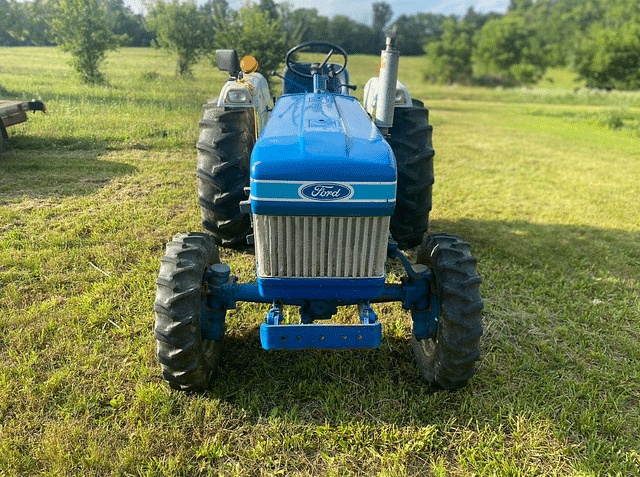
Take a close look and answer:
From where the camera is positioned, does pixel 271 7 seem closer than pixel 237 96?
No

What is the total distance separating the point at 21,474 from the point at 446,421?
220cm

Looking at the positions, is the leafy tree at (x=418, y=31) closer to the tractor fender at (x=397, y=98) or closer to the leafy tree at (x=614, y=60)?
the leafy tree at (x=614, y=60)

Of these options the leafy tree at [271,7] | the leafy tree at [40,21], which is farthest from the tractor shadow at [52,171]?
the leafy tree at [271,7]

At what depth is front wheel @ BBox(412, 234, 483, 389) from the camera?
2614 millimetres

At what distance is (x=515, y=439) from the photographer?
261 centimetres

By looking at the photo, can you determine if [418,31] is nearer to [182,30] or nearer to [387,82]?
[182,30]

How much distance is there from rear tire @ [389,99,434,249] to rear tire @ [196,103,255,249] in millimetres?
1320

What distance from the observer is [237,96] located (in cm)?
416

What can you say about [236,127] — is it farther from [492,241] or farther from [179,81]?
[179,81]

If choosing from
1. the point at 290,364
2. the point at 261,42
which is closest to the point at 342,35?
the point at 261,42

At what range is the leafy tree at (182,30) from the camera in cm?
1703

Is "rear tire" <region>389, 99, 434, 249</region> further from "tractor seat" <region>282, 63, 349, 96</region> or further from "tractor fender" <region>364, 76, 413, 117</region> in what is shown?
"tractor seat" <region>282, 63, 349, 96</region>

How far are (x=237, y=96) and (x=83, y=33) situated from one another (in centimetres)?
1207

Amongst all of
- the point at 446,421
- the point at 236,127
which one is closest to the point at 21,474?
the point at 446,421
